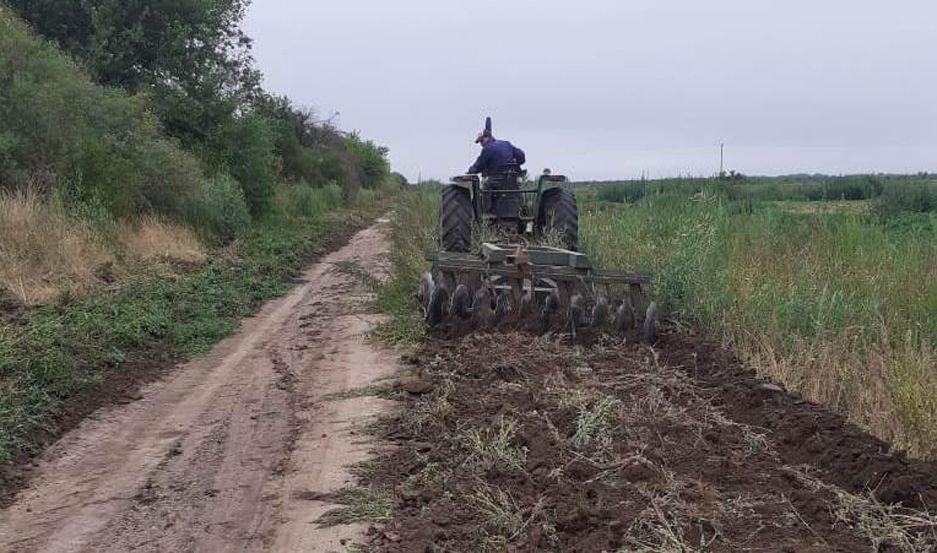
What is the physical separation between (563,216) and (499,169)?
1.28 m

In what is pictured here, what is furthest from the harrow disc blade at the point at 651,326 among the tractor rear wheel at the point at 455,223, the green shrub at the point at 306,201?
the green shrub at the point at 306,201

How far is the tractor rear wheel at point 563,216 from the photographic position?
11.4 meters

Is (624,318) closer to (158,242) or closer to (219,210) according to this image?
(158,242)

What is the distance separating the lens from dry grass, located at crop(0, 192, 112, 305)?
9742 millimetres

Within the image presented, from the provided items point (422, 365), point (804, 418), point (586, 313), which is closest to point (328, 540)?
point (804, 418)

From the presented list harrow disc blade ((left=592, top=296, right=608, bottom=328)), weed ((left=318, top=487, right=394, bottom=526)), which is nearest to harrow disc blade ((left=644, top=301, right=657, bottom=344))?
harrow disc blade ((left=592, top=296, right=608, bottom=328))

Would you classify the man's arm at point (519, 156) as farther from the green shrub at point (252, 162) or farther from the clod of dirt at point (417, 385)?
the green shrub at point (252, 162)

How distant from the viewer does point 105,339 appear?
830 cm

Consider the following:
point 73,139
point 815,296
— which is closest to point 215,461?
point 815,296

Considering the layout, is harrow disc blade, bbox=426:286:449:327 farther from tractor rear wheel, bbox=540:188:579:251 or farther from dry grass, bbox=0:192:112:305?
dry grass, bbox=0:192:112:305

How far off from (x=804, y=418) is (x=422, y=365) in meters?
3.37

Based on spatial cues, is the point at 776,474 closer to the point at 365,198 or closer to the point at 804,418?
the point at 804,418

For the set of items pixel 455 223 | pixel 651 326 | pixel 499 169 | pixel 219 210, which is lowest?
pixel 651 326

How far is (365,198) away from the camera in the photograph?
45.9m
